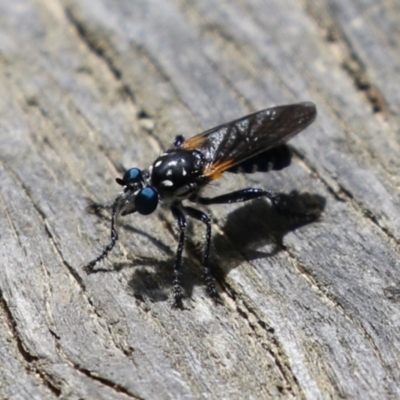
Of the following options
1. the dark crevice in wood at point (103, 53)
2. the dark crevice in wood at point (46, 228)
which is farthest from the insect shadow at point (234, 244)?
the dark crevice in wood at point (103, 53)

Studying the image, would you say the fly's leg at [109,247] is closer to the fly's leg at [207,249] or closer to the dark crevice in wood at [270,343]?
the fly's leg at [207,249]

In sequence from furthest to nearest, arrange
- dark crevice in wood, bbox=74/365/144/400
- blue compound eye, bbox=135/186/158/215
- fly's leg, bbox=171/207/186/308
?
blue compound eye, bbox=135/186/158/215
fly's leg, bbox=171/207/186/308
dark crevice in wood, bbox=74/365/144/400

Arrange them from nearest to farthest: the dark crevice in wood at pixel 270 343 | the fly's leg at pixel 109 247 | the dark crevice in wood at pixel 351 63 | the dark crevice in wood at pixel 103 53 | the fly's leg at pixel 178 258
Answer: the dark crevice in wood at pixel 270 343 < the fly's leg at pixel 178 258 < the fly's leg at pixel 109 247 < the dark crevice in wood at pixel 351 63 < the dark crevice in wood at pixel 103 53

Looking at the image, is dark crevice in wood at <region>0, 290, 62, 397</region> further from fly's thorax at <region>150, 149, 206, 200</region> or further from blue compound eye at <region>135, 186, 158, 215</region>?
fly's thorax at <region>150, 149, 206, 200</region>

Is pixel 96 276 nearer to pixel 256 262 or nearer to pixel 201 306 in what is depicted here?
pixel 201 306

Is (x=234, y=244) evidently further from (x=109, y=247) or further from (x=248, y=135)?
(x=248, y=135)

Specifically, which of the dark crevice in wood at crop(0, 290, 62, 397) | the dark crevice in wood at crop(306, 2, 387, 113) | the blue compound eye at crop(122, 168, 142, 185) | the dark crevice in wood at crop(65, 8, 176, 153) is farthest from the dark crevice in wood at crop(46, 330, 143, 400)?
the dark crevice in wood at crop(306, 2, 387, 113)

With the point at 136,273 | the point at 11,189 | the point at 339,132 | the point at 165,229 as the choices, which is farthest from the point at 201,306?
the point at 339,132

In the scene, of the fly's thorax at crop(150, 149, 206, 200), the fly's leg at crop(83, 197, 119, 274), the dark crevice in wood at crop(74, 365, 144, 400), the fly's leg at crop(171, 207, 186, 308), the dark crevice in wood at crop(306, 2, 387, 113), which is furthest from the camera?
the dark crevice in wood at crop(306, 2, 387, 113)
